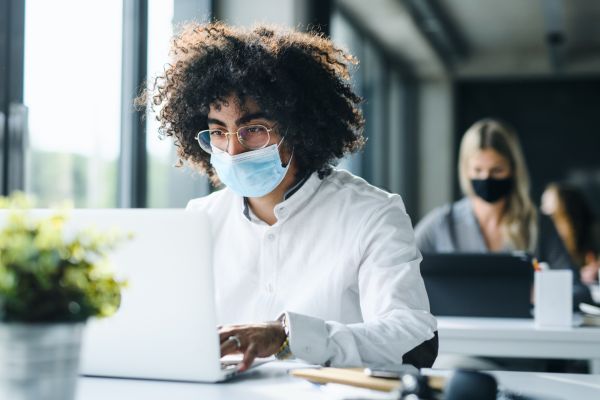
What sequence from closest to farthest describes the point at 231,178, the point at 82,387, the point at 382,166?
the point at 82,387
the point at 231,178
the point at 382,166

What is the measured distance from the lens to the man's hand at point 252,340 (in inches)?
50.0

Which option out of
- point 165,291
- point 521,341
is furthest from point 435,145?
point 165,291

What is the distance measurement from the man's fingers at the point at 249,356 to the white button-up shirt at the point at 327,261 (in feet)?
0.95

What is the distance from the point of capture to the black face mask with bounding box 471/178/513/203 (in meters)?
3.16

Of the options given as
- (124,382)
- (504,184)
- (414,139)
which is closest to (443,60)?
(414,139)

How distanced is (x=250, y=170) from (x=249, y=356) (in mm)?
588

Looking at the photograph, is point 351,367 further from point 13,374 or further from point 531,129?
point 531,129

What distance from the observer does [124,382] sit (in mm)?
1239

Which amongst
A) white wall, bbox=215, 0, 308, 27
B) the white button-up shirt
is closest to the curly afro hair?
the white button-up shirt

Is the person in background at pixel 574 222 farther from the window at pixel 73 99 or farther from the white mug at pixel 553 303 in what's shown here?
the window at pixel 73 99

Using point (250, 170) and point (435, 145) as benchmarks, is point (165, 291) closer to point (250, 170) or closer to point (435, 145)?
point (250, 170)

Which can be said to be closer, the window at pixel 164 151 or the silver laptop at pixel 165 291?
the silver laptop at pixel 165 291

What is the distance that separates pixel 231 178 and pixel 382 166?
6.64m

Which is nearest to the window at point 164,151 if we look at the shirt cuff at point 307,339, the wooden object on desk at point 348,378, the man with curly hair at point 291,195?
the man with curly hair at point 291,195
